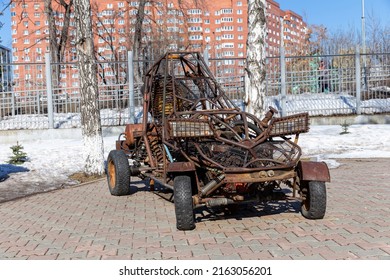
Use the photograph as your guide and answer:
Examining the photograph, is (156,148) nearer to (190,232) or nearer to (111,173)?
(111,173)

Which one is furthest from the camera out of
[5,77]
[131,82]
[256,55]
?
[5,77]

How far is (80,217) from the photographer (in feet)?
21.9

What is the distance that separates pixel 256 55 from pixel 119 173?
3793 mm

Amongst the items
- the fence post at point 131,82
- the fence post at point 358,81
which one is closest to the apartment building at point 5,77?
the fence post at point 131,82

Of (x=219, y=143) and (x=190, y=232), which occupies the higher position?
(x=219, y=143)

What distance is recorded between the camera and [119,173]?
8062 mm

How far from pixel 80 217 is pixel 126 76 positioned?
11.4 meters

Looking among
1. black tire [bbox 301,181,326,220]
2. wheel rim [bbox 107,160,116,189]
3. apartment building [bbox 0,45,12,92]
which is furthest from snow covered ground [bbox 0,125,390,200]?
black tire [bbox 301,181,326,220]

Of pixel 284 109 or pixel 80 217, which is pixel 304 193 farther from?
pixel 284 109

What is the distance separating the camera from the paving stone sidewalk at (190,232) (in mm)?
4672

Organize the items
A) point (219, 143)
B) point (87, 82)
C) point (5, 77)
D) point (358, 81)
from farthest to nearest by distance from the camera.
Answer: point (358, 81) < point (5, 77) < point (87, 82) < point (219, 143)

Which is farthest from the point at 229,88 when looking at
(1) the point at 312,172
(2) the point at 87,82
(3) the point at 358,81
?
(1) the point at 312,172

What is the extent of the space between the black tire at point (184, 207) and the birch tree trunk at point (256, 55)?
4701 millimetres

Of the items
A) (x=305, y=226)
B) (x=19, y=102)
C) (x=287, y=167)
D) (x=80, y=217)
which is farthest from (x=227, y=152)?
(x=19, y=102)
